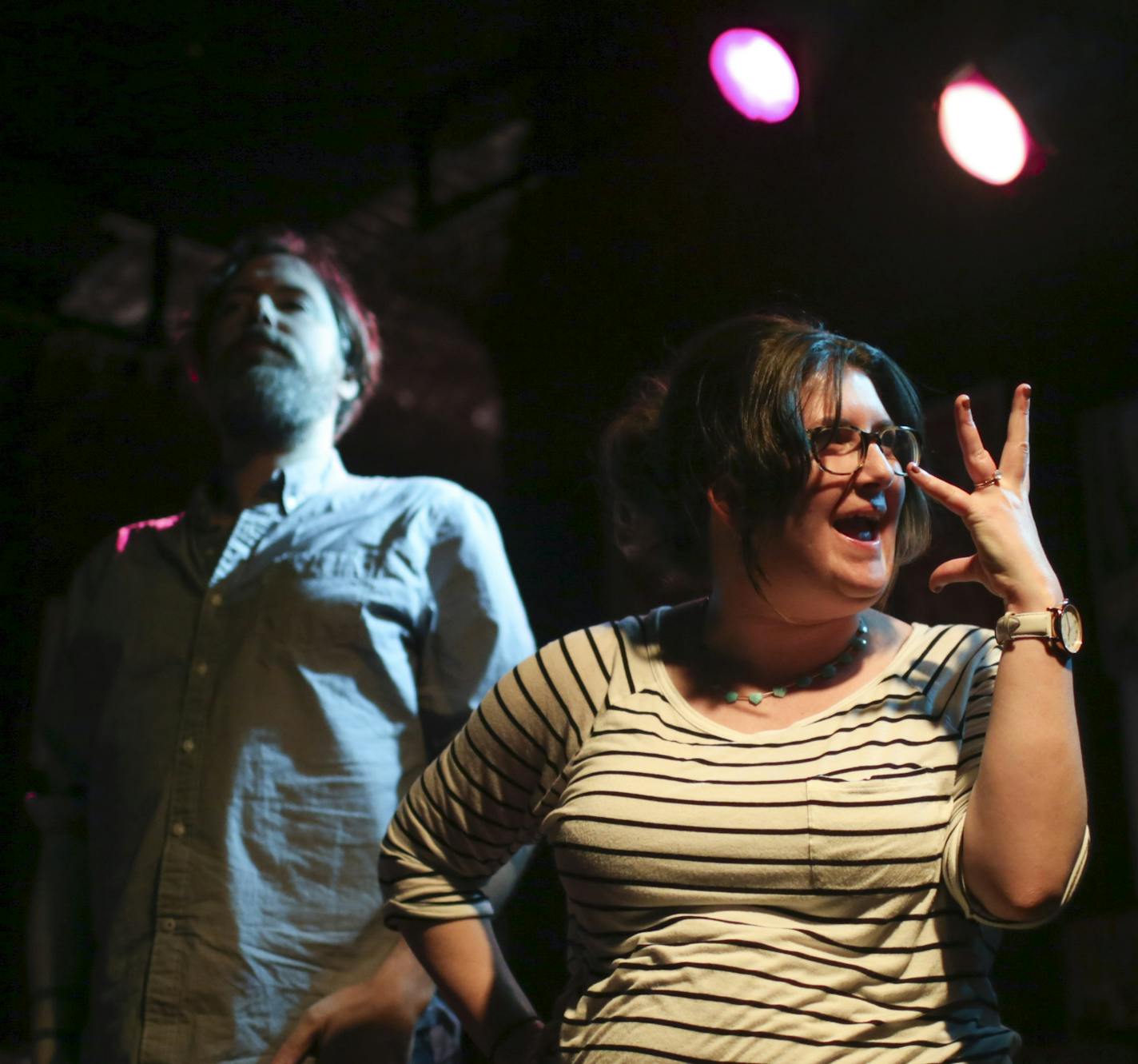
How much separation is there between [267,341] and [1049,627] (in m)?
1.52

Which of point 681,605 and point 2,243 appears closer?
point 681,605

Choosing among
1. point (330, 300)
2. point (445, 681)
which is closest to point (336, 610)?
point (445, 681)

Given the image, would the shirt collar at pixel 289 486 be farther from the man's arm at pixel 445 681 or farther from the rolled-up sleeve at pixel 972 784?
the rolled-up sleeve at pixel 972 784

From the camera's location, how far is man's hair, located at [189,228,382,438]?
7.32 ft

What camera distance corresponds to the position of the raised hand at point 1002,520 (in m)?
1.04

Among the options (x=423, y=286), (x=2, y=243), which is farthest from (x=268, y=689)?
(x=423, y=286)

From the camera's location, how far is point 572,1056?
1.15 metres

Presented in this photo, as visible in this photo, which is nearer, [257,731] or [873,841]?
[873,841]

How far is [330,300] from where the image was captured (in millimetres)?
2211

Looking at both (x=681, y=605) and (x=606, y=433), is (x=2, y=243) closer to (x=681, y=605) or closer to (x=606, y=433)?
(x=606, y=433)

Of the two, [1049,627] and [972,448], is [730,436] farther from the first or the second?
[1049,627]

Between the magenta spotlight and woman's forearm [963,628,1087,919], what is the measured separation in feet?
4.69

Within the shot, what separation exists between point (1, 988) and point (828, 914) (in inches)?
114

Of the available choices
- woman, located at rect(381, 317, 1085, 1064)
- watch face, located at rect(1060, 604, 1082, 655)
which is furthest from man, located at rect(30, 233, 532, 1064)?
watch face, located at rect(1060, 604, 1082, 655)
